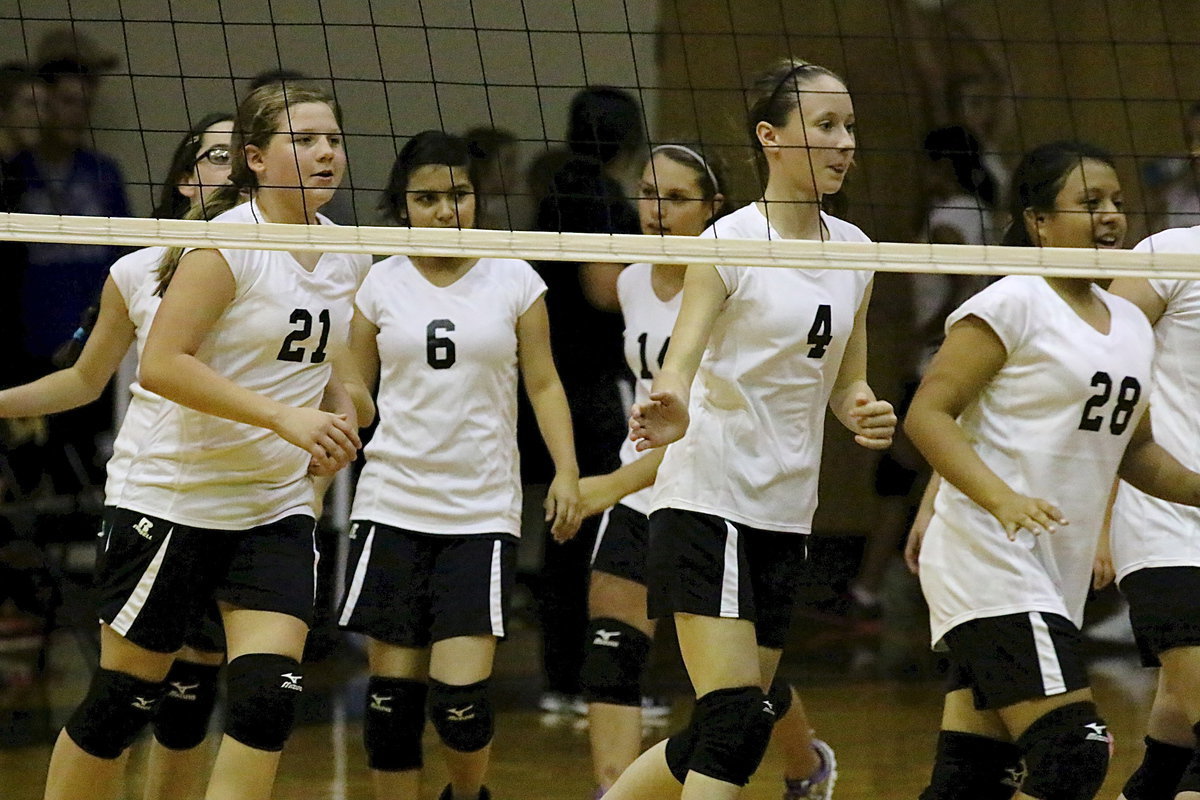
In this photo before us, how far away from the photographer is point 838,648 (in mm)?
7383

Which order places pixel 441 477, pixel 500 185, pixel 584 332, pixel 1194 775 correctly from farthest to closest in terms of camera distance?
1. pixel 500 185
2. pixel 584 332
3. pixel 441 477
4. pixel 1194 775

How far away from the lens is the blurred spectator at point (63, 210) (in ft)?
20.4

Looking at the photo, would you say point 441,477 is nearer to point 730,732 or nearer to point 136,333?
point 136,333

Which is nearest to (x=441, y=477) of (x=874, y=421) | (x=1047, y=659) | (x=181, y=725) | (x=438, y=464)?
(x=438, y=464)

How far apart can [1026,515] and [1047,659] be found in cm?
27

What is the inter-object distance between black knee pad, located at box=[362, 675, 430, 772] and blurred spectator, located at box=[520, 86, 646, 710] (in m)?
1.38

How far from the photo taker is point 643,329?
4594mm

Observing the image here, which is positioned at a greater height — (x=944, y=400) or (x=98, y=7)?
(x=98, y=7)

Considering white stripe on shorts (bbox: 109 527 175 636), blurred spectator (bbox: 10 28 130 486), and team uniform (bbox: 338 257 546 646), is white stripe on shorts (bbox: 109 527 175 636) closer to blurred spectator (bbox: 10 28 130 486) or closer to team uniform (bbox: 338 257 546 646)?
team uniform (bbox: 338 257 546 646)

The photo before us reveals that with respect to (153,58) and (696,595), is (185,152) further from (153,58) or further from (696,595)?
(153,58)

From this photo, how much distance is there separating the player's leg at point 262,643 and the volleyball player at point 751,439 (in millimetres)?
689

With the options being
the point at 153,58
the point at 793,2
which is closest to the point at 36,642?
the point at 153,58

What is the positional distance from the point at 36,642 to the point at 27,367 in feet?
3.62

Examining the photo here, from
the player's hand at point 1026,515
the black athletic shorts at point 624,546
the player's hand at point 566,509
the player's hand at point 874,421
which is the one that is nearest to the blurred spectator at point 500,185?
the black athletic shorts at point 624,546
